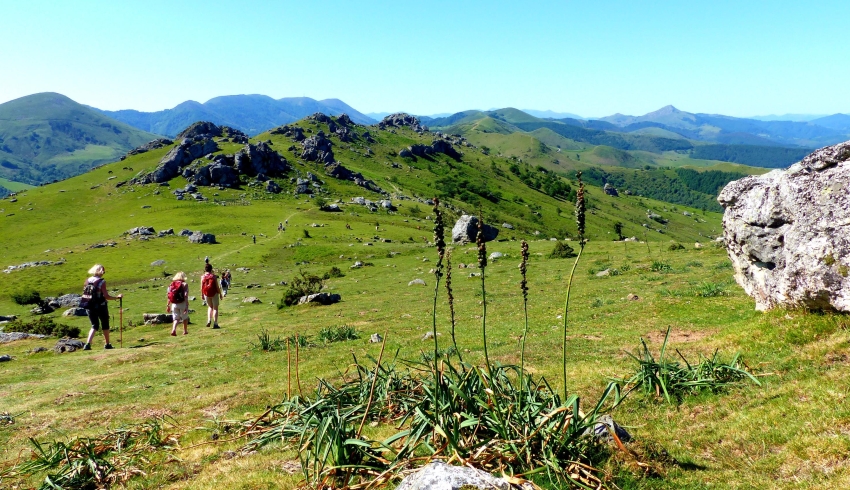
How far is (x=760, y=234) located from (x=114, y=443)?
758 inches

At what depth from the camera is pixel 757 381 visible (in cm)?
978

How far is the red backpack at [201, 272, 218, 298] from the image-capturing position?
2723 cm

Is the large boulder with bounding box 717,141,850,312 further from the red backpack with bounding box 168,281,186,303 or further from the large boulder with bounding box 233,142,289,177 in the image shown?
the large boulder with bounding box 233,142,289,177

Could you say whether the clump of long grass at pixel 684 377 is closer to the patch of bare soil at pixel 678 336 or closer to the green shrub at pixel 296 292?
the patch of bare soil at pixel 678 336

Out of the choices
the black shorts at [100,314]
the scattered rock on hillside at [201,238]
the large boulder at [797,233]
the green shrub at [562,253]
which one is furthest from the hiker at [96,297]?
the scattered rock on hillside at [201,238]

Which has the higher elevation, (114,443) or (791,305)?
(791,305)

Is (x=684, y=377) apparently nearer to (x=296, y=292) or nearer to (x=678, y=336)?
(x=678, y=336)

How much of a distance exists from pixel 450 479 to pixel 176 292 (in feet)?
81.6

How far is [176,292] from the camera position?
2603 centimetres

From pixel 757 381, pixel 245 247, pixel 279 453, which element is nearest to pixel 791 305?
pixel 757 381

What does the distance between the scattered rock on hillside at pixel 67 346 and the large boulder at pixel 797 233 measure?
102ft

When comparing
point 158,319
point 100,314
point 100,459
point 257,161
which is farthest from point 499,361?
point 257,161

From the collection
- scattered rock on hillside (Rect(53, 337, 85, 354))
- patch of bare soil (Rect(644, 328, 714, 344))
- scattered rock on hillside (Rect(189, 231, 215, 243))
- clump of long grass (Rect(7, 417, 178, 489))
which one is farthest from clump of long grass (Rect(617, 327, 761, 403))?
scattered rock on hillside (Rect(189, 231, 215, 243))

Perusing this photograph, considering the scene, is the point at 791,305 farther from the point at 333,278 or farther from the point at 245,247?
the point at 245,247
